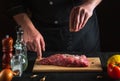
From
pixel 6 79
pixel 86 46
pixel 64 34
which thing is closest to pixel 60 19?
pixel 64 34

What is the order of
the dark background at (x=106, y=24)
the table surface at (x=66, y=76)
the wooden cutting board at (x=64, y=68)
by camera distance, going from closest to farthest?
the table surface at (x=66, y=76) < the wooden cutting board at (x=64, y=68) < the dark background at (x=106, y=24)

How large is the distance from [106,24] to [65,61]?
105 centimetres

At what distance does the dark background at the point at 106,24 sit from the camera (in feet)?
8.28

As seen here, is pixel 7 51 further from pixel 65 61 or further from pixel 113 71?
pixel 113 71

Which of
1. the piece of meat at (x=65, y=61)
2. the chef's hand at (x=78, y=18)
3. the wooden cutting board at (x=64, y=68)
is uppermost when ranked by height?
the chef's hand at (x=78, y=18)

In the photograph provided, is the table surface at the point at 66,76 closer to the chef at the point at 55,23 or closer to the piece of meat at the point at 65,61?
the piece of meat at the point at 65,61

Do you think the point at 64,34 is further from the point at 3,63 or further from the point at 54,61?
the point at 3,63

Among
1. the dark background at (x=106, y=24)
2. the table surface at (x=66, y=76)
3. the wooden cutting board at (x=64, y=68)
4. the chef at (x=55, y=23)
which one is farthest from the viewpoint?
the dark background at (x=106, y=24)

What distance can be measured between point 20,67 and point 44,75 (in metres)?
0.11

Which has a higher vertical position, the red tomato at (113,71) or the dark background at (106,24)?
the dark background at (106,24)

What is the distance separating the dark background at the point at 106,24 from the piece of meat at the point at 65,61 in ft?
3.18

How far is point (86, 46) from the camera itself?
6.39 feet

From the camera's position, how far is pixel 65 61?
5.19 feet

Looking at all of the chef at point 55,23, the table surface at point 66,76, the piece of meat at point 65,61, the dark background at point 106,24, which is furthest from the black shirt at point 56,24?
the dark background at point 106,24
